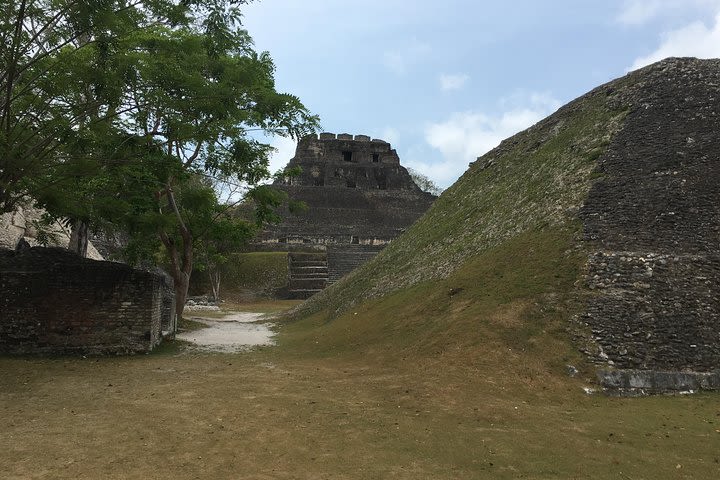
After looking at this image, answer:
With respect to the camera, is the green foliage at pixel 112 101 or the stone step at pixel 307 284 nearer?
the green foliage at pixel 112 101

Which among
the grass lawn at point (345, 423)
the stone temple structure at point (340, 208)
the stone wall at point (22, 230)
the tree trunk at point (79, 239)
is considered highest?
the stone temple structure at point (340, 208)

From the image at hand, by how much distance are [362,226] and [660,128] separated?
30.8 m

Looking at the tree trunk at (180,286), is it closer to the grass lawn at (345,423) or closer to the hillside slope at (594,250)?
the hillside slope at (594,250)

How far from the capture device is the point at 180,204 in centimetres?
1694

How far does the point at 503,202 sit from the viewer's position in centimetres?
1645

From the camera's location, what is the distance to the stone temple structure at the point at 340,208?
3741 centimetres

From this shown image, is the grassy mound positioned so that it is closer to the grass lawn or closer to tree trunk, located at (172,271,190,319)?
the grass lawn

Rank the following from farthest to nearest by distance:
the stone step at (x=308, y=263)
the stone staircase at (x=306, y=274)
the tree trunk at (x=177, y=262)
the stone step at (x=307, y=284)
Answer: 1. the stone step at (x=308, y=263)
2. the stone step at (x=307, y=284)
3. the stone staircase at (x=306, y=274)
4. the tree trunk at (x=177, y=262)

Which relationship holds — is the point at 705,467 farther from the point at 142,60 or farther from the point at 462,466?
the point at 142,60

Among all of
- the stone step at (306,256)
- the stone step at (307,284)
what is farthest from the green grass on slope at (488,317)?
the stone step at (306,256)

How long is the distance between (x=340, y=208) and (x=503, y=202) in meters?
29.1

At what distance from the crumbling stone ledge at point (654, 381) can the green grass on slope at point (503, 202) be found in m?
4.75

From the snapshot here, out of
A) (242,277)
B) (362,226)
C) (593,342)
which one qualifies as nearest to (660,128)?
(593,342)

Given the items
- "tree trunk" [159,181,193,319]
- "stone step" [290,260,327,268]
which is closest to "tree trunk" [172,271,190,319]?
"tree trunk" [159,181,193,319]
